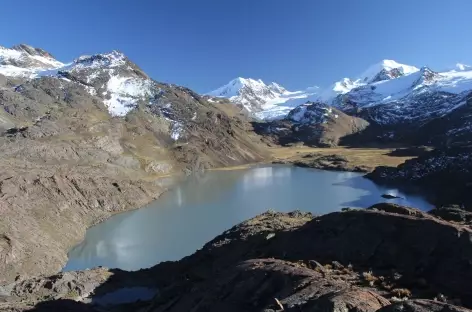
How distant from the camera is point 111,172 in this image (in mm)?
102000

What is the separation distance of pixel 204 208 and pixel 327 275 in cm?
6258

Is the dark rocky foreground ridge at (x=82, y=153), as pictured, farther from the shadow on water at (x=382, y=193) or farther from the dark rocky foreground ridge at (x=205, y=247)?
the shadow on water at (x=382, y=193)

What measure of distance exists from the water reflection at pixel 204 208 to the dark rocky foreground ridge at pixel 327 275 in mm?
16343

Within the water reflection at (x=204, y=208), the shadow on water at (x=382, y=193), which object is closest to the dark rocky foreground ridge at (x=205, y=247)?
the shadow on water at (x=382, y=193)

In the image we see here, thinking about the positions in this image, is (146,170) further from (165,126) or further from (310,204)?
(310,204)

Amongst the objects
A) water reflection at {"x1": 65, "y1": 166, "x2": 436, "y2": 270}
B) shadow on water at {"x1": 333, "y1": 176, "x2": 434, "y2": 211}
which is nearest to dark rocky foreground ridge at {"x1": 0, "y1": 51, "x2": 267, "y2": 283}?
water reflection at {"x1": 65, "y1": 166, "x2": 436, "y2": 270}

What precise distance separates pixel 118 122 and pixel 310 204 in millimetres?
80887

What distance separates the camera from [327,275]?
2270 centimetres

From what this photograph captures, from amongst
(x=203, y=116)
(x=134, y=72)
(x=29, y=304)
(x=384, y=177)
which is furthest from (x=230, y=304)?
(x=134, y=72)

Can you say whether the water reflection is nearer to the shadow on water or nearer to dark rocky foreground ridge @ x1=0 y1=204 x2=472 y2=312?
the shadow on water

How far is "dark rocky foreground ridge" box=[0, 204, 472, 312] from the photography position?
63.0ft

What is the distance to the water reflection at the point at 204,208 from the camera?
5841 centimetres

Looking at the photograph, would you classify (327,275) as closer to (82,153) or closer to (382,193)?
(382,193)

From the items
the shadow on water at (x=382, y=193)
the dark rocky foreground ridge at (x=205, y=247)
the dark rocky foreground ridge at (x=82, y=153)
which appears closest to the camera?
the dark rocky foreground ridge at (x=205, y=247)
